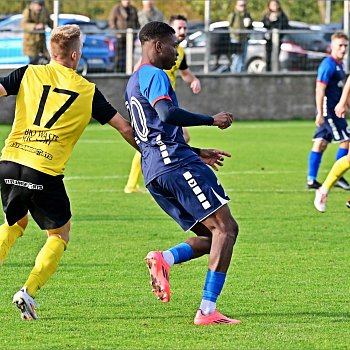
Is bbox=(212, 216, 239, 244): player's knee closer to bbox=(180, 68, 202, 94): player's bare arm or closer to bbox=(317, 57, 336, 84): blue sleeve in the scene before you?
bbox=(180, 68, 202, 94): player's bare arm

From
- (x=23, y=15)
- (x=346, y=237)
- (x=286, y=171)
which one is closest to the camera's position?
(x=346, y=237)

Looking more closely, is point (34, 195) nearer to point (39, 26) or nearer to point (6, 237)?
point (6, 237)

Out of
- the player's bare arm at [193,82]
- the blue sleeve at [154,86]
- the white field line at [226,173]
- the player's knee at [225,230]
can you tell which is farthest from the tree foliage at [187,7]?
the player's knee at [225,230]

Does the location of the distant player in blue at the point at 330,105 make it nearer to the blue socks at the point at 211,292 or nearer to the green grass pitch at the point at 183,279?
the green grass pitch at the point at 183,279

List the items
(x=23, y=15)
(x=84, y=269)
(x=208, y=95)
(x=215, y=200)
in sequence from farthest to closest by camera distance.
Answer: (x=208, y=95)
(x=23, y=15)
(x=84, y=269)
(x=215, y=200)

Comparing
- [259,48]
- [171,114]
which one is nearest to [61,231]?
[171,114]

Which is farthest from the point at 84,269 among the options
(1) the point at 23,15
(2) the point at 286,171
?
(1) the point at 23,15

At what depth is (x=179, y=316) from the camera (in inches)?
274

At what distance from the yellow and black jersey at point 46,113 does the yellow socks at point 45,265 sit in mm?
458

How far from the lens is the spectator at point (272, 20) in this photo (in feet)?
85.7

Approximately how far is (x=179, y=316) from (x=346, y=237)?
390cm

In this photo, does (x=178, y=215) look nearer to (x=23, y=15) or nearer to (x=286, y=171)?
(x=286, y=171)

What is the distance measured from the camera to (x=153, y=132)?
6.82m

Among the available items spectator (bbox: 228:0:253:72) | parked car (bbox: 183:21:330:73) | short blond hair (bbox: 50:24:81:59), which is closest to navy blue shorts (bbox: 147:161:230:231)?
short blond hair (bbox: 50:24:81:59)
